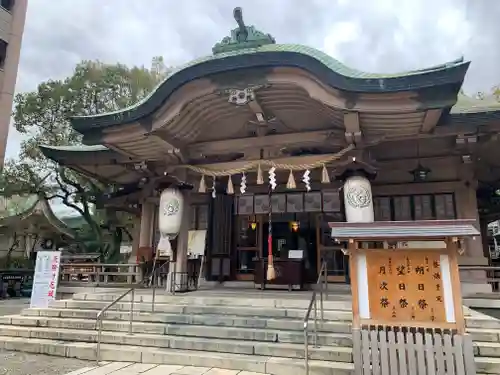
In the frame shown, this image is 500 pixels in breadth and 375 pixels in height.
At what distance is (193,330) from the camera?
21.0ft

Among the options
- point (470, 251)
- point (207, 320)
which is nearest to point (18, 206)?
point (207, 320)

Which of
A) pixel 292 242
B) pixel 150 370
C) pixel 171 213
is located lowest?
pixel 150 370

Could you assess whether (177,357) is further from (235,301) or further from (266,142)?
(266,142)

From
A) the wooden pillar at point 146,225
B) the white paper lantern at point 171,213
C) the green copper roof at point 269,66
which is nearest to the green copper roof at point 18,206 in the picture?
the wooden pillar at point 146,225

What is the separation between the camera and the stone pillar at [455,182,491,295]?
26.7 ft

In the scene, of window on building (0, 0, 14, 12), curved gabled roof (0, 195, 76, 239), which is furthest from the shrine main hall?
window on building (0, 0, 14, 12)

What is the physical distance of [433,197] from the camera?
9.02m

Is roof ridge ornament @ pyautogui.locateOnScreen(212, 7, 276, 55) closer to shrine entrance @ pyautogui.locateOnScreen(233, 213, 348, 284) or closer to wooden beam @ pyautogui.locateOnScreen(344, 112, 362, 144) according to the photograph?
wooden beam @ pyautogui.locateOnScreen(344, 112, 362, 144)

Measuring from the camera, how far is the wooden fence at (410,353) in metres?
4.36

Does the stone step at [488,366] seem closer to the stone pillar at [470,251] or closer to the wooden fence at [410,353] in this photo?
the wooden fence at [410,353]

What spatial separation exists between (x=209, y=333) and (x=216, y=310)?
0.75 m

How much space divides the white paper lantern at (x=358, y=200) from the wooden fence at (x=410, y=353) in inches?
112

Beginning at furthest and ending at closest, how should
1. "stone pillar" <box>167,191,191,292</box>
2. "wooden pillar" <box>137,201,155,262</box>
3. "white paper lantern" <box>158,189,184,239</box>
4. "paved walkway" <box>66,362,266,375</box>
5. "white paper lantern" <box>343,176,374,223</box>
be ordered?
"wooden pillar" <box>137,201,155,262</box>
"stone pillar" <box>167,191,191,292</box>
"white paper lantern" <box>158,189,184,239</box>
"white paper lantern" <box>343,176,374,223</box>
"paved walkway" <box>66,362,266,375</box>

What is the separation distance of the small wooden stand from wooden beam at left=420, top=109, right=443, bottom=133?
281 centimetres
